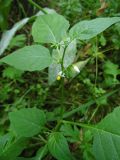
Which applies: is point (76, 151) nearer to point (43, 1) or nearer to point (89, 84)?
point (89, 84)

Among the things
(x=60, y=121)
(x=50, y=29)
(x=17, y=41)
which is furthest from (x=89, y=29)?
(x=17, y=41)

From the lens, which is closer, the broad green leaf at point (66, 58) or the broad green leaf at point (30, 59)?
the broad green leaf at point (30, 59)

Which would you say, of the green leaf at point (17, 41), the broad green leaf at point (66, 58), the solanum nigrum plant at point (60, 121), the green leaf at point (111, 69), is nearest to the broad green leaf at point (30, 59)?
the solanum nigrum plant at point (60, 121)

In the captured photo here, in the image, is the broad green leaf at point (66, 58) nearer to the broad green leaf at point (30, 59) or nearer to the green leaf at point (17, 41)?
the broad green leaf at point (30, 59)

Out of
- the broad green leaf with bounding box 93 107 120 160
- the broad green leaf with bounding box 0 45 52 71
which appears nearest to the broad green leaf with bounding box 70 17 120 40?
the broad green leaf with bounding box 0 45 52 71

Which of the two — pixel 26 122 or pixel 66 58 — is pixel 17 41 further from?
pixel 26 122

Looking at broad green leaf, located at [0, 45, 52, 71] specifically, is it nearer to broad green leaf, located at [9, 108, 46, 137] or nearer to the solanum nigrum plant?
the solanum nigrum plant
